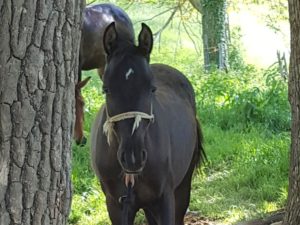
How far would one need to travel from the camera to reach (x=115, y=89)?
3941 mm

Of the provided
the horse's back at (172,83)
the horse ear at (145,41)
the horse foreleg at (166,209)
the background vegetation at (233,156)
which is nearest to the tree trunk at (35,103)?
the horse ear at (145,41)

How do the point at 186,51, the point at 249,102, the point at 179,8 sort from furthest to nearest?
the point at 186,51 → the point at 179,8 → the point at 249,102

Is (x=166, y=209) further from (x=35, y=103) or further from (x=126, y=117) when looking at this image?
(x=35, y=103)

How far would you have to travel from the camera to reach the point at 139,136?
386cm

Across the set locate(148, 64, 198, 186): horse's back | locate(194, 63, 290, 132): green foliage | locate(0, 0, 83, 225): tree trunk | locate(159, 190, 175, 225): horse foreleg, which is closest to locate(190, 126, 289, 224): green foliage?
locate(194, 63, 290, 132): green foliage

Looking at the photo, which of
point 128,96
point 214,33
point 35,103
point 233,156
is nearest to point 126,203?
point 128,96

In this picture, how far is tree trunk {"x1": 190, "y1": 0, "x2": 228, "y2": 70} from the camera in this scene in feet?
42.0

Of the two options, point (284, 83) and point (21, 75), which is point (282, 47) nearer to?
point (284, 83)

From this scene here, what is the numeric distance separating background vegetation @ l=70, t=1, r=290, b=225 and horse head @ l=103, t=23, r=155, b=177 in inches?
81.3

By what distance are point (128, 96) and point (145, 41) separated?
1.40ft

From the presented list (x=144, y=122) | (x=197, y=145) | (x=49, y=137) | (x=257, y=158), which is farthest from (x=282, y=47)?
(x=49, y=137)

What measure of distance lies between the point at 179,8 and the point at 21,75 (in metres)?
11.0

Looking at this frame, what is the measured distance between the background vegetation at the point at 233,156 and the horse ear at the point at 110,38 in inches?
82.3

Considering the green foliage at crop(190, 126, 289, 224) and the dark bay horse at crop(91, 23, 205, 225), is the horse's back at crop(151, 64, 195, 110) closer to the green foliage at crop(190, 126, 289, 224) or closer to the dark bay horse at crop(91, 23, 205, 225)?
the dark bay horse at crop(91, 23, 205, 225)
